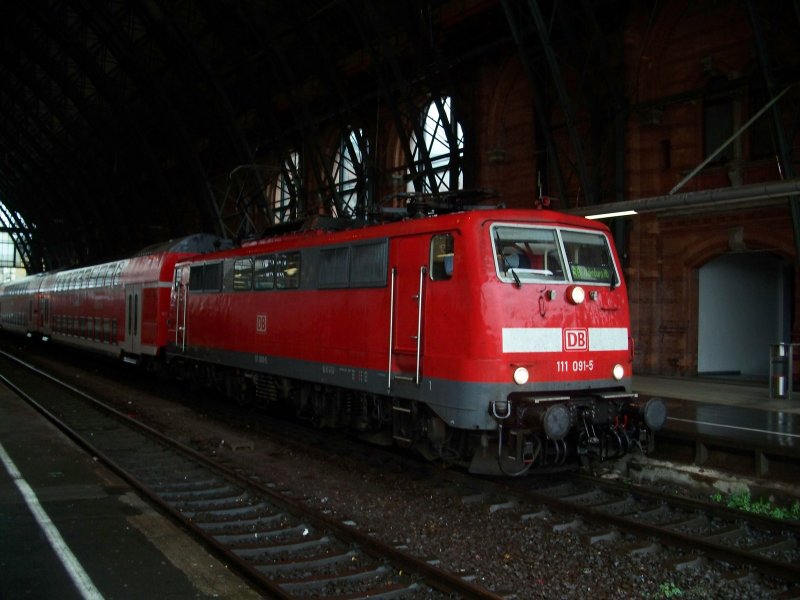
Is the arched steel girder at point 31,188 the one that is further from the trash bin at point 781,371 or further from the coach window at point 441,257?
the trash bin at point 781,371

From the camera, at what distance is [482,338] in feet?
24.4

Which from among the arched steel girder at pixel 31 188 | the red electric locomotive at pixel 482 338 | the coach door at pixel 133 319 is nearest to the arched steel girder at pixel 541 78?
the red electric locomotive at pixel 482 338

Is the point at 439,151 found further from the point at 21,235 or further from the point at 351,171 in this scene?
the point at 21,235

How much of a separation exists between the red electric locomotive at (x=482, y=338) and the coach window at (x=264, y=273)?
58.6 inches

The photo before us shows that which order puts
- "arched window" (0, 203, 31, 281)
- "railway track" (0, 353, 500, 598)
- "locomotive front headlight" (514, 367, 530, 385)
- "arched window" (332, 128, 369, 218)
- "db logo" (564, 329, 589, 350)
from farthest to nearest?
1. "arched window" (0, 203, 31, 281)
2. "arched window" (332, 128, 369, 218)
3. "db logo" (564, 329, 589, 350)
4. "locomotive front headlight" (514, 367, 530, 385)
5. "railway track" (0, 353, 500, 598)

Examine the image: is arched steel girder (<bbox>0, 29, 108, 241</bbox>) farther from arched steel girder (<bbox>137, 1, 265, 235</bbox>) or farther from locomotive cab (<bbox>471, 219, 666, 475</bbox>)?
locomotive cab (<bbox>471, 219, 666, 475</bbox>)

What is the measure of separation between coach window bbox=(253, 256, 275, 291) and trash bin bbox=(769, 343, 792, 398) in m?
8.81

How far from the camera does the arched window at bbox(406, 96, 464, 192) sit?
64.8 feet

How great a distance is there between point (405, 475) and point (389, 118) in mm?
17125

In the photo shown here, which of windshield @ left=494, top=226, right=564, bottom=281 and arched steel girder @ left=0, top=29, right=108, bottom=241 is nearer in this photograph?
windshield @ left=494, top=226, right=564, bottom=281

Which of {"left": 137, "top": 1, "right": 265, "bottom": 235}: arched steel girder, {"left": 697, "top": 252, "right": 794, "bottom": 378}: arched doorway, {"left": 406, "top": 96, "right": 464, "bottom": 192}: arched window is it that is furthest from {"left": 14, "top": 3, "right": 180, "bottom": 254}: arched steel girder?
{"left": 697, "top": 252, "right": 794, "bottom": 378}: arched doorway

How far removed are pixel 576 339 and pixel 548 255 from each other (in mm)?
989

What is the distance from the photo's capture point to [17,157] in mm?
53406

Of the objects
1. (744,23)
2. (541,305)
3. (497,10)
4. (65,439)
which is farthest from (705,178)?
(65,439)
